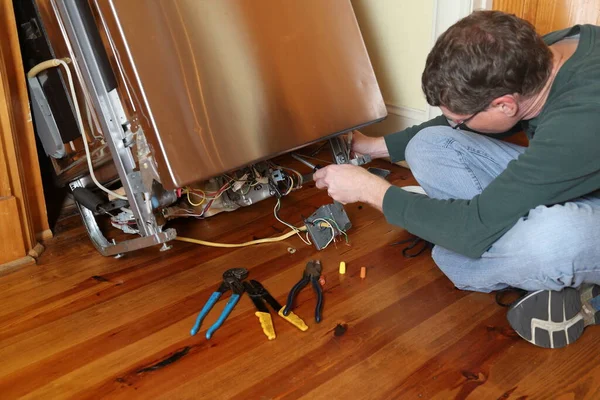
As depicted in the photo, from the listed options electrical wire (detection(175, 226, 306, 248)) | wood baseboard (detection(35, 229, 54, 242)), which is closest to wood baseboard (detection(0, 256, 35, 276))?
wood baseboard (detection(35, 229, 54, 242))

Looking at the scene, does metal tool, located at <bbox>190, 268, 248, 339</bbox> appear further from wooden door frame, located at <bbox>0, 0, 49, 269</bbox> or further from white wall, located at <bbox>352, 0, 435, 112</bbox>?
white wall, located at <bbox>352, 0, 435, 112</bbox>

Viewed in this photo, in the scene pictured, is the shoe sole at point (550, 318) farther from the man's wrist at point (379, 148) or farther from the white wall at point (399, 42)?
the white wall at point (399, 42)

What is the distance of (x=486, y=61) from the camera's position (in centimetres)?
96

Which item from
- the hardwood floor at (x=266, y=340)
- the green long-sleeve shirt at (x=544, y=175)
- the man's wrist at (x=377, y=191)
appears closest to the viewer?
the green long-sleeve shirt at (x=544, y=175)

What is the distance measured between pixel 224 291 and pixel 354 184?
1.39 feet

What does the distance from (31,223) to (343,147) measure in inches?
38.3

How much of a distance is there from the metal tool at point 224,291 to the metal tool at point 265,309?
2 cm

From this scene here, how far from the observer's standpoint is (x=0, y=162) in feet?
5.04

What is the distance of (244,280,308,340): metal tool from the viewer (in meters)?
1.20

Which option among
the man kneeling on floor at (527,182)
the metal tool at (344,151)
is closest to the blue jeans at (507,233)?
the man kneeling on floor at (527,182)

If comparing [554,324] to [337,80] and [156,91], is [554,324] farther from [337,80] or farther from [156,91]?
[156,91]

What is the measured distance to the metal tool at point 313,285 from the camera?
4.09 ft

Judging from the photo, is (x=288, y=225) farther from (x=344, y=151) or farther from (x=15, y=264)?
(x=15, y=264)

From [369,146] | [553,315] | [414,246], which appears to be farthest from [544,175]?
[369,146]
